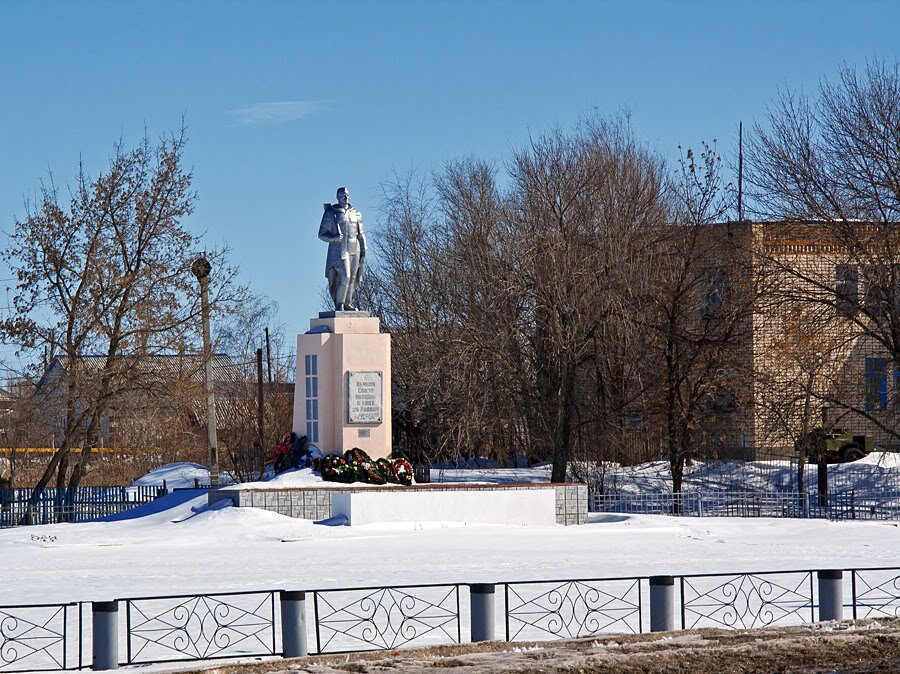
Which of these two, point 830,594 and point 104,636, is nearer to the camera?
point 104,636

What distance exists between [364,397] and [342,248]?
313cm

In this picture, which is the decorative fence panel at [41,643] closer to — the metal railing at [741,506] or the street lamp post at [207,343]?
the metal railing at [741,506]

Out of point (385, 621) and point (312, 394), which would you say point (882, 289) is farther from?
point (385, 621)

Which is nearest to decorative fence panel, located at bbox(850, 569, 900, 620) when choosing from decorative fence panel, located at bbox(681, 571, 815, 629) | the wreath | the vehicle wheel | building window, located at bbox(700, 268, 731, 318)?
decorative fence panel, located at bbox(681, 571, 815, 629)

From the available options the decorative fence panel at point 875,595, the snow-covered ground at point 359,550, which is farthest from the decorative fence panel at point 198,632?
the decorative fence panel at point 875,595

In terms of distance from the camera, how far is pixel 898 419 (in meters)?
28.6

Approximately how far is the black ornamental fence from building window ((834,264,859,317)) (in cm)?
1412

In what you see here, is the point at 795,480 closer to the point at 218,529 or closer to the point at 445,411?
the point at 445,411

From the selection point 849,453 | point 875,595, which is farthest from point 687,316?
point 875,595

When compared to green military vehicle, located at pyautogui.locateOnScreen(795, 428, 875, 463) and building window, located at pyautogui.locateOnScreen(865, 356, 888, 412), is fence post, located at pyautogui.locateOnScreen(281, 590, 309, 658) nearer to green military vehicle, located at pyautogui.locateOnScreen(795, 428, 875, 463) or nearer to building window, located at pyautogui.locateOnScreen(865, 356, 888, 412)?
building window, located at pyautogui.locateOnScreen(865, 356, 888, 412)

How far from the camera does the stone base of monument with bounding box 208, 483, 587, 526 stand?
22.3 meters

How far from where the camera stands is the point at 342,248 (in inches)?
1005

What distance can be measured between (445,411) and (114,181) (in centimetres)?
1052

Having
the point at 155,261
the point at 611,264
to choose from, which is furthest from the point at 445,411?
the point at 155,261
